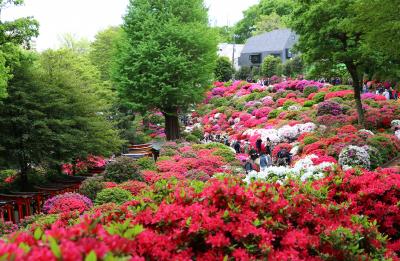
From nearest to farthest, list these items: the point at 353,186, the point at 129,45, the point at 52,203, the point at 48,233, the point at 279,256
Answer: the point at 48,233, the point at 279,256, the point at 353,186, the point at 52,203, the point at 129,45

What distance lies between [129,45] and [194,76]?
4640mm

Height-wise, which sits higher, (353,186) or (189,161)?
(353,186)

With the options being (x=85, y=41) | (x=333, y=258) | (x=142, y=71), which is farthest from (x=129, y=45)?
(x=85, y=41)

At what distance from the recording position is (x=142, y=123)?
3962cm

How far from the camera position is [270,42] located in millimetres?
67875

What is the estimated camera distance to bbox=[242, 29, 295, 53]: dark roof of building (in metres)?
65.2

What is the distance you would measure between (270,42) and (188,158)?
51866 mm

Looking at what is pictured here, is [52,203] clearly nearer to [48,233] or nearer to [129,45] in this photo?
[48,233]

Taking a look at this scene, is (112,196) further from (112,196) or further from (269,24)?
(269,24)

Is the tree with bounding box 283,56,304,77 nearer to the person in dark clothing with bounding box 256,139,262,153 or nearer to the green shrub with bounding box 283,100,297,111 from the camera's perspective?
the green shrub with bounding box 283,100,297,111

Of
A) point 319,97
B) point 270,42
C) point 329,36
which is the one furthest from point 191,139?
point 270,42

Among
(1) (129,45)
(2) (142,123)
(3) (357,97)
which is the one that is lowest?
(2) (142,123)

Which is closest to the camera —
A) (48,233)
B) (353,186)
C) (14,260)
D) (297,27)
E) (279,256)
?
(14,260)

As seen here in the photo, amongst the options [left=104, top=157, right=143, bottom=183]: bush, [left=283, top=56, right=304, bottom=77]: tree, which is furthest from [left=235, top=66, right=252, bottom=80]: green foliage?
[left=104, top=157, right=143, bottom=183]: bush
